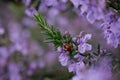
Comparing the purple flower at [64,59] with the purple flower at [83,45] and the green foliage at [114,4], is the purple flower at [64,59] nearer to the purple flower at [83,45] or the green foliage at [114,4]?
the purple flower at [83,45]

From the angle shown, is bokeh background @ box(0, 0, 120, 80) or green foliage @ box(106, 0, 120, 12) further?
bokeh background @ box(0, 0, 120, 80)

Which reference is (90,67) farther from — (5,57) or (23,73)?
(5,57)

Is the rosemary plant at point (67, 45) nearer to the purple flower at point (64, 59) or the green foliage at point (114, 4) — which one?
the purple flower at point (64, 59)

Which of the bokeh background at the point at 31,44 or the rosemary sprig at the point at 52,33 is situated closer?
the rosemary sprig at the point at 52,33

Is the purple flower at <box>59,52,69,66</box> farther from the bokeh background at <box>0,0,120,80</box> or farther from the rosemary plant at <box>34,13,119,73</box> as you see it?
the bokeh background at <box>0,0,120,80</box>

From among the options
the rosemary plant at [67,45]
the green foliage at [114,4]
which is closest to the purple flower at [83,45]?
the rosemary plant at [67,45]

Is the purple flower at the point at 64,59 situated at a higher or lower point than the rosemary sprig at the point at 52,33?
lower

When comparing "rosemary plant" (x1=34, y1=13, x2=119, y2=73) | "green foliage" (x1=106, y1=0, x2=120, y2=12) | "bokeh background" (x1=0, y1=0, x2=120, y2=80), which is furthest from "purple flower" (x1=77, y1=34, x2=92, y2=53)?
"bokeh background" (x1=0, y1=0, x2=120, y2=80)

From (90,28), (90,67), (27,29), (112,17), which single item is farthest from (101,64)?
(27,29)

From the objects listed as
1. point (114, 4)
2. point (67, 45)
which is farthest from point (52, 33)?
point (114, 4)
